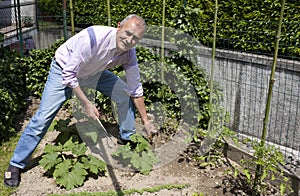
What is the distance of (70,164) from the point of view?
11.7 feet

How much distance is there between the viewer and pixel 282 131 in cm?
471

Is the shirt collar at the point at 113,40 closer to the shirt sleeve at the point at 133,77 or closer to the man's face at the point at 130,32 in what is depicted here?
the man's face at the point at 130,32

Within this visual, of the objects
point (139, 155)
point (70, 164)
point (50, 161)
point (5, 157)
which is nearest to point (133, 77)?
point (139, 155)

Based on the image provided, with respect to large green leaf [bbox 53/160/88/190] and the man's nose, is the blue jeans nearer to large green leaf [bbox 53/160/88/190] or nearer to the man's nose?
large green leaf [bbox 53/160/88/190]

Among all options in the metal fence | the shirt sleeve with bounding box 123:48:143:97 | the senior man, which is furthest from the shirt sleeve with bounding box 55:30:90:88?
the metal fence

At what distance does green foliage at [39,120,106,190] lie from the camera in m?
3.44

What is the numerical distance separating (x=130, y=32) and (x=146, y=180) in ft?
5.03

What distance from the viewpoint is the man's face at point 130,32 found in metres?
3.09

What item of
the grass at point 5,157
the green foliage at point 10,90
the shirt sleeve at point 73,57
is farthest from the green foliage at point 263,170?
the green foliage at point 10,90

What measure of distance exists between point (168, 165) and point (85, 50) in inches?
62.1

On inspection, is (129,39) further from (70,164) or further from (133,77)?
(70,164)

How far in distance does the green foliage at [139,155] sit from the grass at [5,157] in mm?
1132

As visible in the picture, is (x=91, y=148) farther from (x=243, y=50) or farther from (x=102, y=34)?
(x=243, y=50)

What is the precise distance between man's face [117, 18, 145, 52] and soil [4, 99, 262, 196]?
1394mm
